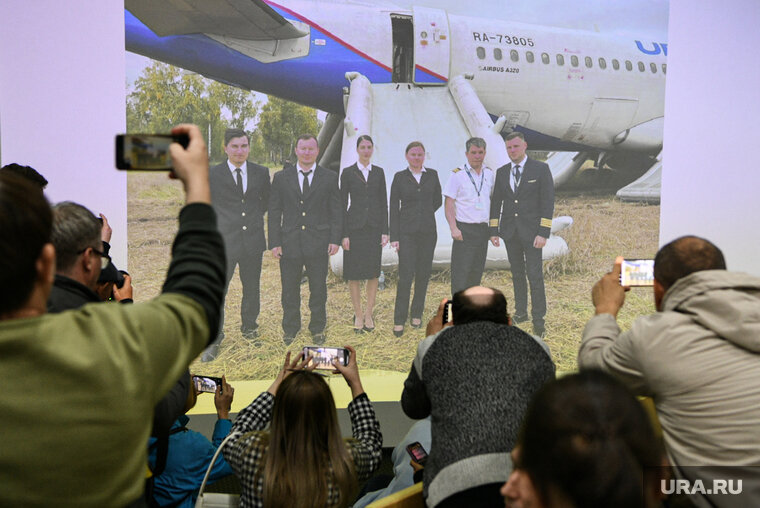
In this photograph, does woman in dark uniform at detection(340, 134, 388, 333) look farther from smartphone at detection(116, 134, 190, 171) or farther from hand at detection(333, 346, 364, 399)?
smartphone at detection(116, 134, 190, 171)

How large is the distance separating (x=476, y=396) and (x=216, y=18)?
3260 millimetres

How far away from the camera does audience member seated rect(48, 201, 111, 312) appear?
1.30 meters

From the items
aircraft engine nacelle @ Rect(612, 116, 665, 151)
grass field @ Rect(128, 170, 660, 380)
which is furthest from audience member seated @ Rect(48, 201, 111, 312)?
aircraft engine nacelle @ Rect(612, 116, 665, 151)

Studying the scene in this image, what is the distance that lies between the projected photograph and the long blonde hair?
7.41 feet

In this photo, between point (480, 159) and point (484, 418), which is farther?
point (480, 159)

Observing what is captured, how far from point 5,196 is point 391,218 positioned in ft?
11.5

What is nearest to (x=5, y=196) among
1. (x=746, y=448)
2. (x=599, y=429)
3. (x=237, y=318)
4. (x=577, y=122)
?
(x=599, y=429)

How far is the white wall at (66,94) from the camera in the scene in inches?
140

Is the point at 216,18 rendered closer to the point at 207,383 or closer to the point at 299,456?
the point at 207,383

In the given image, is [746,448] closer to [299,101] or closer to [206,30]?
[299,101]

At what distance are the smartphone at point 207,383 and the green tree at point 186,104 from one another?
5.99 feet

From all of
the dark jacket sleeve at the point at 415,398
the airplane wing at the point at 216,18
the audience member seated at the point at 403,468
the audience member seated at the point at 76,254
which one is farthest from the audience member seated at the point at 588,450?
the airplane wing at the point at 216,18

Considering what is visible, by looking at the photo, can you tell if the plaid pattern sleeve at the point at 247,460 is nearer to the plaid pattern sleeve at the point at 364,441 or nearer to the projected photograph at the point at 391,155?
the plaid pattern sleeve at the point at 364,441

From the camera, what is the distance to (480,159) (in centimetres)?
421
